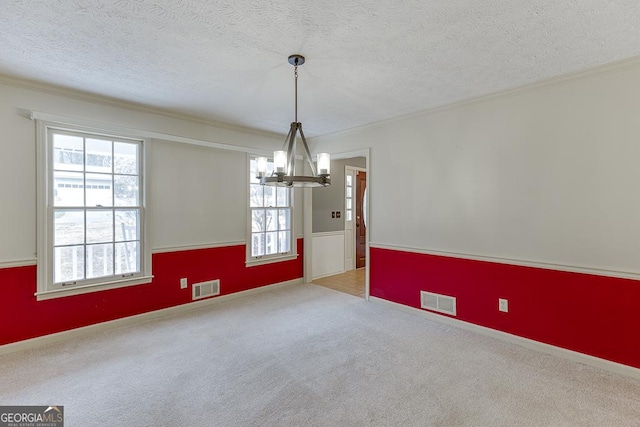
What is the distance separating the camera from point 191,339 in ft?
10.1

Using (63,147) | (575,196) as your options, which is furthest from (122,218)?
(575,196)

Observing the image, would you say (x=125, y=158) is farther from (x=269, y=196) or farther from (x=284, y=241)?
(x=284, y=241)

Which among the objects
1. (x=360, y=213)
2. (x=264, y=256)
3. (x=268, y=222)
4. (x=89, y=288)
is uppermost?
(x=360, y=213)

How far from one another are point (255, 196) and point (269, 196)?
262 mm

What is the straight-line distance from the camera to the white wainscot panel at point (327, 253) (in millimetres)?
5578

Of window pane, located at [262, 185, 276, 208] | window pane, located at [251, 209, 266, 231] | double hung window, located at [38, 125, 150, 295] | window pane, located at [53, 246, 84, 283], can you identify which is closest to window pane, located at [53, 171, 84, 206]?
double hung window, located at [38, 125, 150, 295]

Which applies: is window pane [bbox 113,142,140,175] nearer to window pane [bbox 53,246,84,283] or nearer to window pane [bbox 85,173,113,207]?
window pane [bbox 85,173,113,207]

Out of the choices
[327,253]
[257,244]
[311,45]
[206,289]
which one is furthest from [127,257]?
[327,253]

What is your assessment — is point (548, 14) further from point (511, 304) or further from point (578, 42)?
point (511, 304)

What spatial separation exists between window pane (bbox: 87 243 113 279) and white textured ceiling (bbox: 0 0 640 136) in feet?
5.48

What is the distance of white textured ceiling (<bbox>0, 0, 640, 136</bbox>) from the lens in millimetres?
1790

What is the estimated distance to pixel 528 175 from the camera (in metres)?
2.94

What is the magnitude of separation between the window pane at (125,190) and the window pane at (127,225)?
A: 0.11 m
